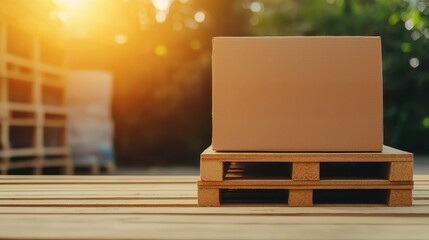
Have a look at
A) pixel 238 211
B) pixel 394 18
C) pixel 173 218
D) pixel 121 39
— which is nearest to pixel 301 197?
pixel 238 211

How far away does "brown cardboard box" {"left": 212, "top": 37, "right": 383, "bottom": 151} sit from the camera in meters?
2.80

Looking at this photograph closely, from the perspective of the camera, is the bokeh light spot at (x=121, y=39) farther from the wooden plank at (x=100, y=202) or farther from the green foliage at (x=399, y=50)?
the wooden plank at (x=100, y=202)

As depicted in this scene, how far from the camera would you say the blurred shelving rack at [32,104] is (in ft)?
24.5

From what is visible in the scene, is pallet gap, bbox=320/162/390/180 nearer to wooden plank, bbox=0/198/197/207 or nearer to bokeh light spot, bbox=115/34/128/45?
wooden plank, bbox=0/198/197/207

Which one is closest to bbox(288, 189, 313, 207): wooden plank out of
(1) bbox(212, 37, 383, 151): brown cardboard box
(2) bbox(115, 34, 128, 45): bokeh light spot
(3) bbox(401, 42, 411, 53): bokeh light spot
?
(1) bbox(212, 37, 383, 151): brown cardboard box

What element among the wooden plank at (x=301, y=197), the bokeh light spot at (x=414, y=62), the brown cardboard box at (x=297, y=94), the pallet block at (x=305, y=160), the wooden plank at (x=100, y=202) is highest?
the bokeh light spot at (x=414, y=62)

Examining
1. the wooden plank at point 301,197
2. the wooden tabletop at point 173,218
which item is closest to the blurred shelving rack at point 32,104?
the wooden tabletop at point 173,218

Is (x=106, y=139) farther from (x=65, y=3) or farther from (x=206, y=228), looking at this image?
(x=206, y=228)

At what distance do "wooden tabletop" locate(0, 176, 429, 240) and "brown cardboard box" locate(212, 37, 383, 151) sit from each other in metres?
0.35

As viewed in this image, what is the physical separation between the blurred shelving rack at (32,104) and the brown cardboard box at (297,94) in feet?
17.4

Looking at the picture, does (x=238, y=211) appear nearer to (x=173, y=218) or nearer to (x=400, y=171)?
(x=173, y=218)

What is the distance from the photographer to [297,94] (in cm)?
281

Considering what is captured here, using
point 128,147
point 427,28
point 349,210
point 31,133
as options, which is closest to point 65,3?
point 31,133

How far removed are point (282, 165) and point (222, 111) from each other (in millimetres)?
1329
